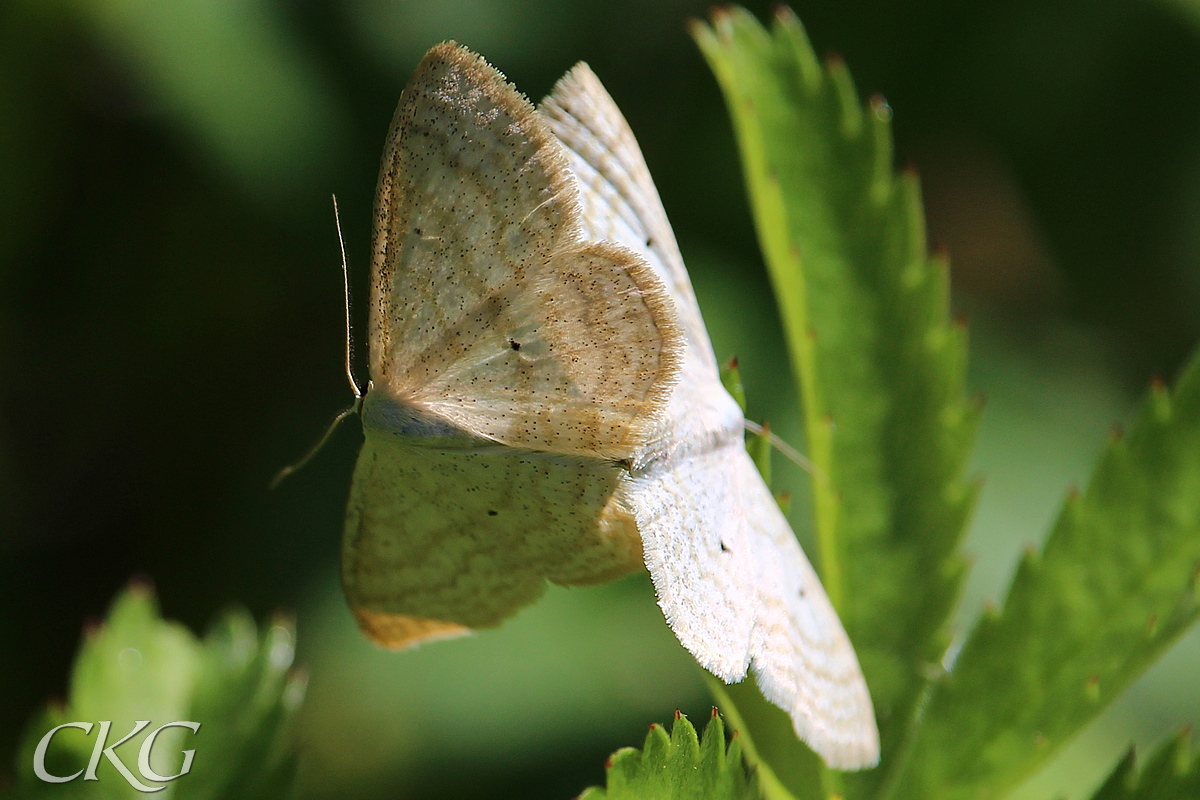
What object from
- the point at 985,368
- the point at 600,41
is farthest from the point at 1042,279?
the point at 600,41

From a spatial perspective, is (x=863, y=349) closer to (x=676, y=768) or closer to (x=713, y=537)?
(x=713, y=537)

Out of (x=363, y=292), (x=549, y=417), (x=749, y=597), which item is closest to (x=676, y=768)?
(x=749, y=597)

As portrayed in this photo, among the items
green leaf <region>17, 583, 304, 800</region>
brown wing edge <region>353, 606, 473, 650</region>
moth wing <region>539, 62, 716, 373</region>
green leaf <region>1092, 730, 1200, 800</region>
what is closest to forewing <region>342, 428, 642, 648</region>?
brown wing edge <region>353, 606, 473, 650</region>

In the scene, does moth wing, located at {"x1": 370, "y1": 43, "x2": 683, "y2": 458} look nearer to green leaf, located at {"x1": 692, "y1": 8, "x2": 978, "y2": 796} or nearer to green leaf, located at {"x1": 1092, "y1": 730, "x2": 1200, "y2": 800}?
green leaf, located at {"x1": 692, "y1": 8, "x2": 978, "y2": 796}

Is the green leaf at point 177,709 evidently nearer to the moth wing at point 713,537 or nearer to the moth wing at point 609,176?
the moth wing at point 713,537

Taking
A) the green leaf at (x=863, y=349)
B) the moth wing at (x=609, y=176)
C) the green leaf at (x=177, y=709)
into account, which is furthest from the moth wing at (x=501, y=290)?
the green leaf at (x=177, y=709)
